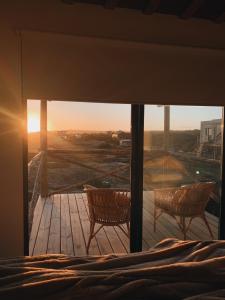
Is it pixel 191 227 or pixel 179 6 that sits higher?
pixel 179 6

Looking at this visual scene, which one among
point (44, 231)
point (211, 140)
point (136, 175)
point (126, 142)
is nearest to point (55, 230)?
point (44, 231)

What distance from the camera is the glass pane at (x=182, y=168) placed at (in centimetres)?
303

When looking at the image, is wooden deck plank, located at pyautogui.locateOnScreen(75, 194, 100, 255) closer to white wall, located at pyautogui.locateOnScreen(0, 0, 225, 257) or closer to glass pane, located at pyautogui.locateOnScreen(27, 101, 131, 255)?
glass pane, located at pyautogui.locateOnScreen(27, 101, 131, 255)

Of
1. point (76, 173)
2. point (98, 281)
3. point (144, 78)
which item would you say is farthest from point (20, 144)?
point (76, 173)

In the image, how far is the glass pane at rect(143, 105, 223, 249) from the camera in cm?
303

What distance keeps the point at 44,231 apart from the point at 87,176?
1.15 m

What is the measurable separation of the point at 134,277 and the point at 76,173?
11.2ft

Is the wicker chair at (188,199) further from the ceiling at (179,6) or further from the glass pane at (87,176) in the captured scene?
the ceiling at (179,6)

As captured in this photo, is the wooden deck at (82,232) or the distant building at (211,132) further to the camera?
the wooden deck at (82,232)

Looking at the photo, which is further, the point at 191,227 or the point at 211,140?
the point at 191,227

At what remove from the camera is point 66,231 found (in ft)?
12.5

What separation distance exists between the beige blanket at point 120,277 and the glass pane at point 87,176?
62.0 inches

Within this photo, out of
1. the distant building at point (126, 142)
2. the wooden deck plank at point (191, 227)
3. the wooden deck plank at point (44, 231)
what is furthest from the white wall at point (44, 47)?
the wooden deck plank at point (191, 227)

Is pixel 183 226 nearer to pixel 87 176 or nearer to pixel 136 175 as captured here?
pixel 136 175
